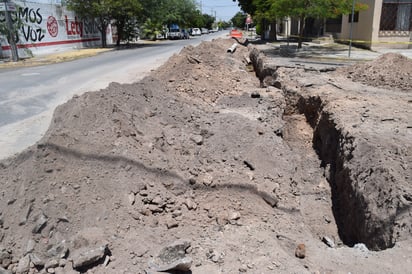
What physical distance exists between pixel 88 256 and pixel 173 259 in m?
0.82

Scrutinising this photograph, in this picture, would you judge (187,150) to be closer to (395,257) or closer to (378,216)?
(378,216)

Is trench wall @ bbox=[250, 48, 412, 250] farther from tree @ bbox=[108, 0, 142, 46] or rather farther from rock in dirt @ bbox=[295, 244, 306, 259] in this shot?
tree @ bbox=[108, 0, 142, 46]

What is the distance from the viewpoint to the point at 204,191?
5.23m

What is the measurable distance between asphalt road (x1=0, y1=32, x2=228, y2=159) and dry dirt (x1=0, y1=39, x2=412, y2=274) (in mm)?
1862

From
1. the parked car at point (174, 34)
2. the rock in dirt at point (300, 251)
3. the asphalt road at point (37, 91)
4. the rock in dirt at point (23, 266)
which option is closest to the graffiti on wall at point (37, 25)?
the asphalt road at point (37, 91)

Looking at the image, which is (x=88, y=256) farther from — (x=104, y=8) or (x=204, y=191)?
(x=104, y=8)

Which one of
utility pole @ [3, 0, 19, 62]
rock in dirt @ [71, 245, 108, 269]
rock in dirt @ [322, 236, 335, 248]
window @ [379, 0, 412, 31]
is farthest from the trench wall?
window @ [379, 0, 412, 31]

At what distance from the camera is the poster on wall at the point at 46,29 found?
2420 centimetres

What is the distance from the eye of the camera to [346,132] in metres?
6.37

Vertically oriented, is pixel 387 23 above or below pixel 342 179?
above

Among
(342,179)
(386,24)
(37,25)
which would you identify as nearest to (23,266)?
(342,179)

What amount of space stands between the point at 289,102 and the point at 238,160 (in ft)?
13.7

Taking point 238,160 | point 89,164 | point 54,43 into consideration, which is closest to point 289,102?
point 238,160

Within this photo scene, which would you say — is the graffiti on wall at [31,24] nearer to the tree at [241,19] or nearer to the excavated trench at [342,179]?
the excavated trench at [342,179]
